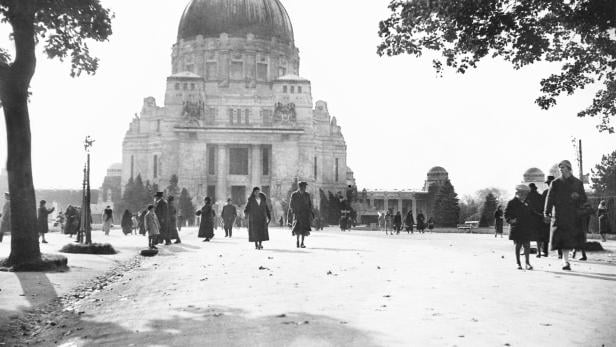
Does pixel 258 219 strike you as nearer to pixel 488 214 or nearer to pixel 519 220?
pixel 519 220

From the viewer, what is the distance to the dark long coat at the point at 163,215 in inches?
881

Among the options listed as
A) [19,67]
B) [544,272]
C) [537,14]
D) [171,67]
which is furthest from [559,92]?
[171,67]

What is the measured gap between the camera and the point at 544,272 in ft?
40.2

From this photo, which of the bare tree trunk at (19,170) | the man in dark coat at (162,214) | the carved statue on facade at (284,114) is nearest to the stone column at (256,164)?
the carved statue on facade at (284,114)

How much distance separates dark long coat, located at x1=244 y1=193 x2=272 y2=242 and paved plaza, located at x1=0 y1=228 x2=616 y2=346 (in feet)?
20.4

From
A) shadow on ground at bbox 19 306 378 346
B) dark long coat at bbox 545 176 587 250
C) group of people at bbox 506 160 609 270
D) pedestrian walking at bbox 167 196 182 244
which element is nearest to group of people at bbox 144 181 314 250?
pedestrian walking at bbox 167 196 182 244

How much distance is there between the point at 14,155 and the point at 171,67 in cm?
8246

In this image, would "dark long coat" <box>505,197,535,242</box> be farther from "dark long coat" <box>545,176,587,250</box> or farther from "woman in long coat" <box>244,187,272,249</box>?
"woman in long coat" <box>244,187,272,249</box>

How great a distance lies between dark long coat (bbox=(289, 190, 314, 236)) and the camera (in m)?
20.7

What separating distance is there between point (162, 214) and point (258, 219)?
3.78 meters

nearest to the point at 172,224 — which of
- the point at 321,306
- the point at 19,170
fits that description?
the point at 19,170

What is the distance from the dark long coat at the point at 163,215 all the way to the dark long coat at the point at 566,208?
12.8m

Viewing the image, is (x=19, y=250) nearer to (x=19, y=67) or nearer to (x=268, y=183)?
(x=19, y=67)

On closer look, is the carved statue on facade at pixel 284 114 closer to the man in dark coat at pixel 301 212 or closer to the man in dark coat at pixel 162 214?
the man in dark coat at pixel 162 214
